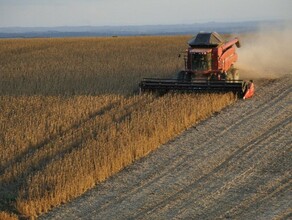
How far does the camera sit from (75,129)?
11.2 meters

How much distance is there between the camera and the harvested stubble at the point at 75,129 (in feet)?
25.5

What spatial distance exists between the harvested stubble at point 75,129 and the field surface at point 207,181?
0.31 meters

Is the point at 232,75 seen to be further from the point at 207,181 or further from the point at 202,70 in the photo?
the point at 207,181

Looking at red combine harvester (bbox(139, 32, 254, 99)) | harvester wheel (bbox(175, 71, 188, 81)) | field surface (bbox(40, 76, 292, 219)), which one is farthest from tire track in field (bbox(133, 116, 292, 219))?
harvester wheel (bbox(175, 71, 188, 81))

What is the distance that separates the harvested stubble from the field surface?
0.31 m

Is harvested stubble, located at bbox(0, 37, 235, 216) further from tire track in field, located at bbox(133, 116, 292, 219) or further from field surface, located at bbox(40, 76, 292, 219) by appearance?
tire track in field, located at bbox(133, 116, 292, 219)

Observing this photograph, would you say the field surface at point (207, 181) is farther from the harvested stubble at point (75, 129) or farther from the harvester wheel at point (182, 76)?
the harvester wheel at point (182, 76)

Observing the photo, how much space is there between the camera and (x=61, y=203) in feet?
24.3

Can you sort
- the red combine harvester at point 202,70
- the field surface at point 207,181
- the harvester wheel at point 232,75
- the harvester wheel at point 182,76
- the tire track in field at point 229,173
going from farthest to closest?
the harvester wheel at point 232,75 < the harvester wheel at point 182,76 < the red combine harvester at point 202,70 < the tire track in field at point 229,173 < the field surface at point 207,181

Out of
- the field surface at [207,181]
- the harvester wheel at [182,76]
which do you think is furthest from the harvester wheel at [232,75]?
the field surface at [207,181]

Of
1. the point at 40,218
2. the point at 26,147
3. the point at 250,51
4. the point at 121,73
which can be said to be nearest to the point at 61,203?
the point at 40,218

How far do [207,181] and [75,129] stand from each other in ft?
13.8

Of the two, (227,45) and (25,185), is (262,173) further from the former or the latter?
(227,45)

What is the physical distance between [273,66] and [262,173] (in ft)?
47.1
